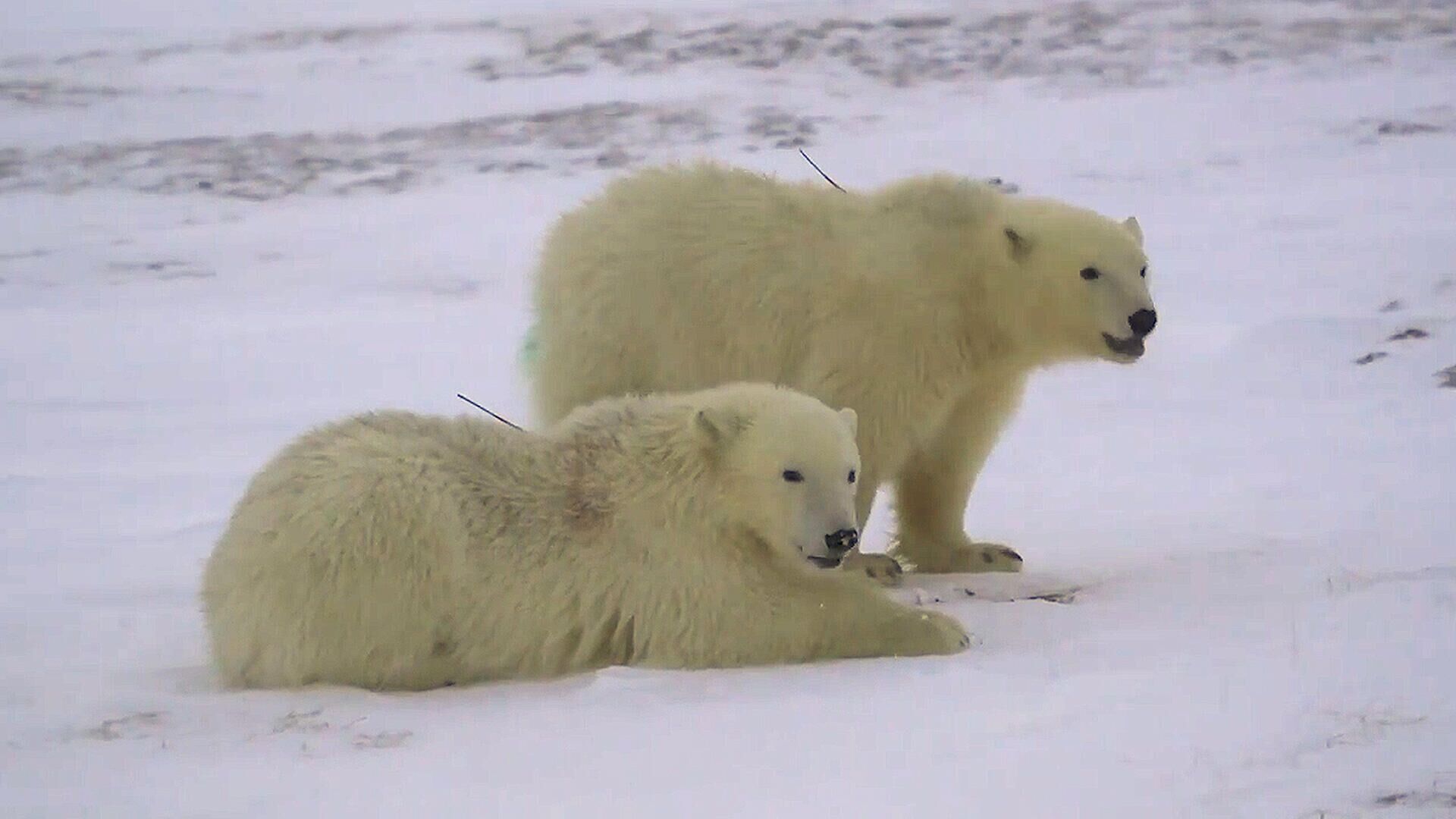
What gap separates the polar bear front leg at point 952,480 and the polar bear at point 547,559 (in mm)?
1303

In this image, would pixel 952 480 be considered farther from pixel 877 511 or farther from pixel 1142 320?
pixel 877 511

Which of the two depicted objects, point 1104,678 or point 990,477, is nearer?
point 1104,678

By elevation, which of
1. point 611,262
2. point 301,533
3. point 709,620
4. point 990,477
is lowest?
point 990,477

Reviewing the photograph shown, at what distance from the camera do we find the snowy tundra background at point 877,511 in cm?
379

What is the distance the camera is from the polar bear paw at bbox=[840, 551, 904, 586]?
604 cm

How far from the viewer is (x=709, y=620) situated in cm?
489

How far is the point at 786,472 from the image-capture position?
4914 millimetres

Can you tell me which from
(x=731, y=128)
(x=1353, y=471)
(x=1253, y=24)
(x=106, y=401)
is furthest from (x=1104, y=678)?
(x=1253, y=24)

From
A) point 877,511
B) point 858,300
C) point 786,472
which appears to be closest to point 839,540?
point 786,472

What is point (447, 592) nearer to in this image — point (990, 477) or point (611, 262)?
point (611, 262)

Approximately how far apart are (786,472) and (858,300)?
1262 millimetres

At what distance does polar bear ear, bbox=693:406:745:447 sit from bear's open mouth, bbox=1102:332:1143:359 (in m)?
1.63

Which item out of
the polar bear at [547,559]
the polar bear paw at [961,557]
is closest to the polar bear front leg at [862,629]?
the polar bear at [547,559]

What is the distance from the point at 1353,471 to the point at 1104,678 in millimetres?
3311
